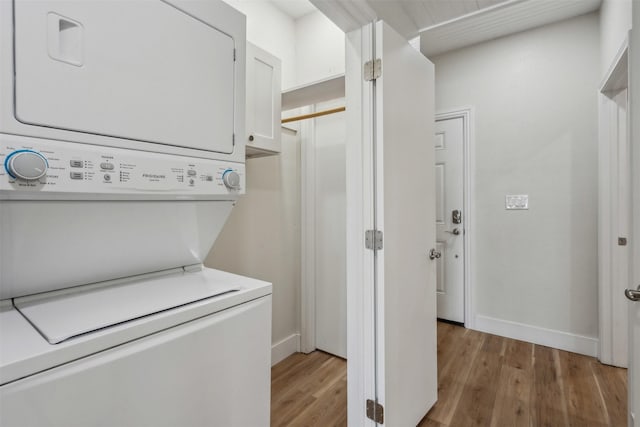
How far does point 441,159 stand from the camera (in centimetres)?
319

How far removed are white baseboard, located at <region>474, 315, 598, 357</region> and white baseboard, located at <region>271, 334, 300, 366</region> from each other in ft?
5.62

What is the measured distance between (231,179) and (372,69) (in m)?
0.83

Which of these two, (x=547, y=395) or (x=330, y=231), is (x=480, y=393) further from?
(x=330, y=231)

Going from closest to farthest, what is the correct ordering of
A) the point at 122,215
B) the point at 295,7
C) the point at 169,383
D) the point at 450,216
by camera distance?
1. the point at 169,383
2. the point at 122,215
3. the point at 295,7
4. the point at 450,216

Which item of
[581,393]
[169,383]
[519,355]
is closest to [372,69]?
[169,383]

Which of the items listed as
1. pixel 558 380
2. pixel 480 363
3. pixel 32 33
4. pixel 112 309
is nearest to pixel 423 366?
pixel 480 363

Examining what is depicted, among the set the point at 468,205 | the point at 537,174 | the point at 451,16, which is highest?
the point at 451,16

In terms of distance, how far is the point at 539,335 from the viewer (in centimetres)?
274

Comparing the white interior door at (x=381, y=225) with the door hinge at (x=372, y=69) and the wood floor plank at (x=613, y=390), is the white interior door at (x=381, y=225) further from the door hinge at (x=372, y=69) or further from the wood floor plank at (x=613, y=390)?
the wood floor plank at (x=613, y=390)

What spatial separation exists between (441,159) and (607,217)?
1.35 meters

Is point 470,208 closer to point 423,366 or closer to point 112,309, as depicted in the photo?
point 423,366

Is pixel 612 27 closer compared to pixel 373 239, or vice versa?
pixel 373 239

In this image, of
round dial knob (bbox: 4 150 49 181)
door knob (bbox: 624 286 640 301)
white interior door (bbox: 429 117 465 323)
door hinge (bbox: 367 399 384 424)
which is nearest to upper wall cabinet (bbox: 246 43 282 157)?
round dial knob (bbox: 4 150 49 181)

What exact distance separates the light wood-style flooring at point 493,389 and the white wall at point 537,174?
362mm
